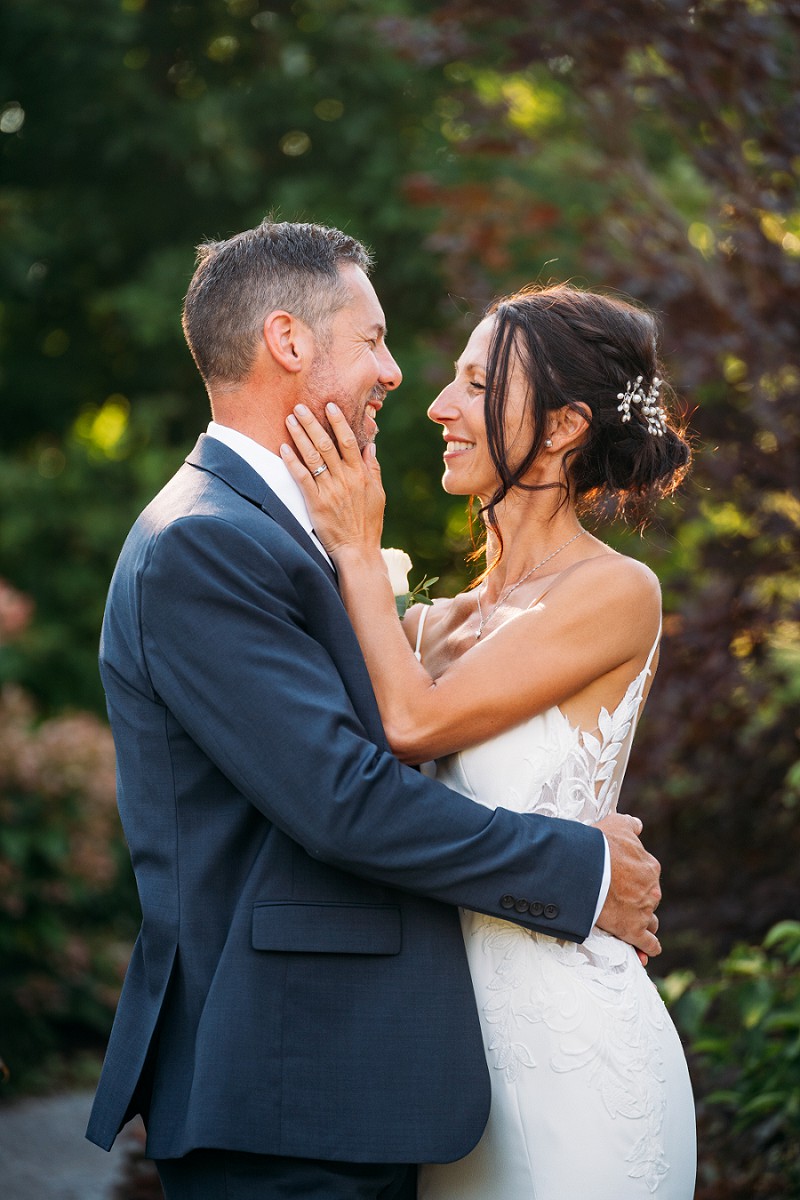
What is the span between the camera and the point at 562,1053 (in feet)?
8.04

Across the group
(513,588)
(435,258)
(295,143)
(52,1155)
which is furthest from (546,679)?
(295,143)

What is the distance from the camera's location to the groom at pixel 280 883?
2178 mm

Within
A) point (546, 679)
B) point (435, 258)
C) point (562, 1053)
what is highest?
point (546, 679)

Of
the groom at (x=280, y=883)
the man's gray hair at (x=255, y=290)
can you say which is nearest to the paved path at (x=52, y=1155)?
the groom at (x=280, y=883)

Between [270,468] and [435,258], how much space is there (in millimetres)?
7611

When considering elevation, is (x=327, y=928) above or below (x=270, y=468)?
below

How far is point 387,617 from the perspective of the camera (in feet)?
8.22

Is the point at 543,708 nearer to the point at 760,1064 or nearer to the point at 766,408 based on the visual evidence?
the point at 760,1064

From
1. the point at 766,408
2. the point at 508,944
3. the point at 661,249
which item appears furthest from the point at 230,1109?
the point at 661,249

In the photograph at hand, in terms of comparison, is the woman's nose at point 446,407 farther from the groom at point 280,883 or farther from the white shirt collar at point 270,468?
the groom at point 280,883

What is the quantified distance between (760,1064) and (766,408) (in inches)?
86.5

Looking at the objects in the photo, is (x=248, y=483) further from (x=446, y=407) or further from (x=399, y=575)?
(x=446, y=407)

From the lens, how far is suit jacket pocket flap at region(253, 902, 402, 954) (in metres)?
2.21

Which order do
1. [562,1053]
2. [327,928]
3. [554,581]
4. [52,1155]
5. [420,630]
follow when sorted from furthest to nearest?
1. [52,1155]
2. [420,630]
3. [554,581]
4. [562,1053]
5. [327,928]
